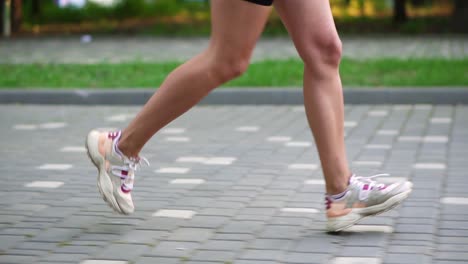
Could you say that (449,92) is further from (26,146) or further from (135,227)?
(135,227)

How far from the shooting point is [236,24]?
4008 millimetres

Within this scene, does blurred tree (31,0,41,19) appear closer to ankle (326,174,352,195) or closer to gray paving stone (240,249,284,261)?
ankle (326,174,352,195)

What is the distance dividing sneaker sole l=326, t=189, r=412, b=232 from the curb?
5024mm

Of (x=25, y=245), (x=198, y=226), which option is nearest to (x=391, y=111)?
(x=198, y=226)

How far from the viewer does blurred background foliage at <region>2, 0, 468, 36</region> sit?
2142 cm

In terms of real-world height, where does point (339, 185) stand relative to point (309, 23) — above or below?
below

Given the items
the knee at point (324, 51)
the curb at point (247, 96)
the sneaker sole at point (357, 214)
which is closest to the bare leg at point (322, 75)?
the knee at point (324, 51)

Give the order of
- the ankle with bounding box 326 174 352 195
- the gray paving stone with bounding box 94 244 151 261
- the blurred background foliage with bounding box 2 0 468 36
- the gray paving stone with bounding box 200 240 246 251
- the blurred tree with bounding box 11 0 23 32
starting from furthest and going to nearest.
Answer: the blurred tree with bounding box 11 0 23 32
the blurred background foliage with bounding box 2 0 468 36
the ankle with bounding box 326 174 352 195
the gray paving stone with bounding box 200 240 246 251
the gray paving stone with bounding box 94 244 151 261

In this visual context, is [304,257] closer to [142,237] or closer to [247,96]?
[142,237]

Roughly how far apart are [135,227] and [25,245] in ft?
1.66

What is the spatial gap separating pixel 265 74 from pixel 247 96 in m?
0.92

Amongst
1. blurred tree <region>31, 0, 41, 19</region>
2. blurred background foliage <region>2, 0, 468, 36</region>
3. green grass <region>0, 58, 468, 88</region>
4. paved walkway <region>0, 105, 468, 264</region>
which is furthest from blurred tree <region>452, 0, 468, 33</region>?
blurred tree <region>31, 0, 41, 19</region>

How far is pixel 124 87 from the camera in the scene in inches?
388

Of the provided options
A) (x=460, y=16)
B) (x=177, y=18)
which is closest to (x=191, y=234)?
(x=460, y=16)
